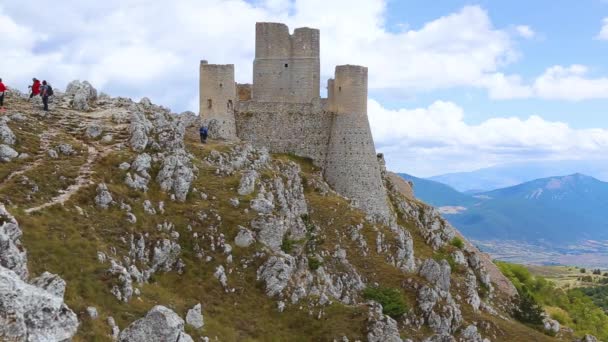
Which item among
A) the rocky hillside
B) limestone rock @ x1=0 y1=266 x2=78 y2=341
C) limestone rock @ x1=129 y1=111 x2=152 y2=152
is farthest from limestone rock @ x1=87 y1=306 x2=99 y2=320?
limestone rock @ x1=129 y1=111 x2=152 y2=152

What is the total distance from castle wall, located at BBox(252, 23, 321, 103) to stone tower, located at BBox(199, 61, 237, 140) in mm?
3821

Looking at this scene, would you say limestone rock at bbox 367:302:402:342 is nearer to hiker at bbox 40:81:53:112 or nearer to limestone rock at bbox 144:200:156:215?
limestone rock at bbox 144:200:156:215

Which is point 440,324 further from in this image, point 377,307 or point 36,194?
point 36,194

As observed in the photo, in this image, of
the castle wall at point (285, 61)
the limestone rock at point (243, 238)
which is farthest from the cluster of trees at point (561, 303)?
the limestone rock at point (243, 238)

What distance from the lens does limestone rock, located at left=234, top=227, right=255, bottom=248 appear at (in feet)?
145

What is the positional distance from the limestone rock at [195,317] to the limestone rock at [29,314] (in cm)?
1406

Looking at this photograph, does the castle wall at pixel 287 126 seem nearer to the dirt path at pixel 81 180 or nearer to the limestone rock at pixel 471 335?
the dirt path at pixel 81 180

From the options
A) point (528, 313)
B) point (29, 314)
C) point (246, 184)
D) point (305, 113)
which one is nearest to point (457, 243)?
point (528, 313)

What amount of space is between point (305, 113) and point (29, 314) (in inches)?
2133

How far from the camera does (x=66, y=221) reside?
36312 mm

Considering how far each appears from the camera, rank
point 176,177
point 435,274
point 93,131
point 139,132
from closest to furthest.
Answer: point 176,177, point 139,132, point 93,131, point 435,274

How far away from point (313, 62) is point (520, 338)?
33.9m

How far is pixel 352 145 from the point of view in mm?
70938

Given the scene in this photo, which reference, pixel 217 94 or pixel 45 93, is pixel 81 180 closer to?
pixel 45 93
